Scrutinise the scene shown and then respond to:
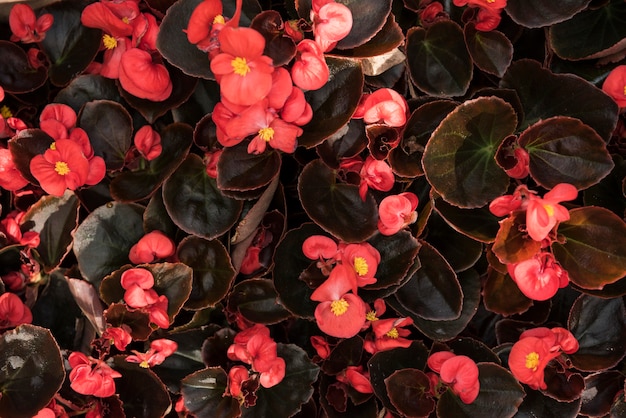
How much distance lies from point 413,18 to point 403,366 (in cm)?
63

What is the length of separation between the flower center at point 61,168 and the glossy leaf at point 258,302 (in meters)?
0.34

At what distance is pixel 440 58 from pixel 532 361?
0.53 meters

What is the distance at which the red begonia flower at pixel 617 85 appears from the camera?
3.21ft

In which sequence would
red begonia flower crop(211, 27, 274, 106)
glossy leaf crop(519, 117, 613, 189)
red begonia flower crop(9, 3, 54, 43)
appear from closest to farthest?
red begonia flower crop(211, 27, 274, 106), glossy leaf crop(519, 117, 613, 189), red begonia flower crop(9, 3, 54, 43)

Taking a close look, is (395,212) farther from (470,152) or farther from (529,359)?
(529,359)

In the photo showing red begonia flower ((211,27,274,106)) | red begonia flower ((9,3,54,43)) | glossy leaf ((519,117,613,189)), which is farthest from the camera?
red begonia flower ((9,3,54,43))

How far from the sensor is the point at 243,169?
98cm

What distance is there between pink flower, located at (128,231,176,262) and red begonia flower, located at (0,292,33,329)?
0.21 metres

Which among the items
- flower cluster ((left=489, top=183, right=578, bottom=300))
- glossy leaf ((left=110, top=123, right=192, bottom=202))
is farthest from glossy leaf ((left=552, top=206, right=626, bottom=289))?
glossy leaf ((left=110, top=123, right=192, bottom=202))

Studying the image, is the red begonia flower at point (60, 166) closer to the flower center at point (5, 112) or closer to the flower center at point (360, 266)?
the flower center at point (5, 112)

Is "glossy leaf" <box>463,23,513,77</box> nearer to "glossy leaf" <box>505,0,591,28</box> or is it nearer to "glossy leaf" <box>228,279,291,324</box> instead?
"glossy leaf" <box>505,0,591,28</box>

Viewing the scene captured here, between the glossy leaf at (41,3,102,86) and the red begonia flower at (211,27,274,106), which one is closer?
the red begonia flower at (211,27,274,106)

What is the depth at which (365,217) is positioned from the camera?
100 centimetres

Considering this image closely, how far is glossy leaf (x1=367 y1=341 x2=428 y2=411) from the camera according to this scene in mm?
1023
